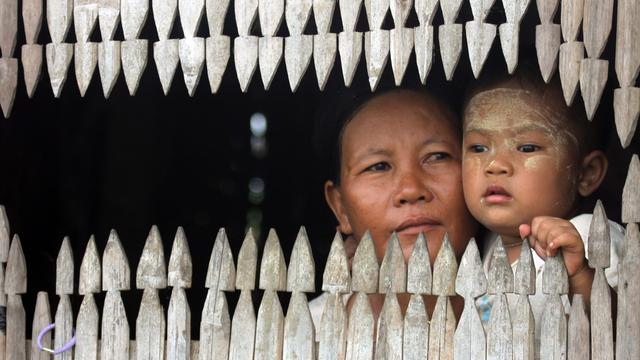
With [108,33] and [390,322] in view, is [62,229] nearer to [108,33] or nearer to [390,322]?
[108,33]

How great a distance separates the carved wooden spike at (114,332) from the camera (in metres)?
2.81

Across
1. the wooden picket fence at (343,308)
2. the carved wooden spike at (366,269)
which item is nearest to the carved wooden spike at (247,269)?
the wooden picket fence at (343,308)

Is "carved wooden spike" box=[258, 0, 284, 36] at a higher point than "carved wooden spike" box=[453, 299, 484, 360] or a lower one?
higher

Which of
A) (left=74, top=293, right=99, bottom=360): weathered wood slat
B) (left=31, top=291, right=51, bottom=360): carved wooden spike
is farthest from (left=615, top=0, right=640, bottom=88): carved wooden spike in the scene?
(left=31, top=291, right=51, bottom=360): carved wooden spike

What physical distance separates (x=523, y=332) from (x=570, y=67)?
61 cm

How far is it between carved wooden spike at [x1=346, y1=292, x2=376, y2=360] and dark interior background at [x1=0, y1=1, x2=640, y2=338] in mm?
1126

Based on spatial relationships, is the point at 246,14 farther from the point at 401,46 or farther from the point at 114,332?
the point at 114,332

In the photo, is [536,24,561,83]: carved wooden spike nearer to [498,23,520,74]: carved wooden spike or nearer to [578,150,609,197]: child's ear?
[498,23,520,74]: carved wooden spike

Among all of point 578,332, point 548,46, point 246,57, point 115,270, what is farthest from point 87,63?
point 578,332

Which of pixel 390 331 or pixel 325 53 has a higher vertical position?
pixel 325 53

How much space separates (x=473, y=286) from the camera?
8.50 feet

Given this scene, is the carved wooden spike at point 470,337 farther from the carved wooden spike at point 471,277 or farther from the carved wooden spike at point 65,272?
the carved wooden spike at point 65,272

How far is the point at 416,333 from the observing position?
263 cm

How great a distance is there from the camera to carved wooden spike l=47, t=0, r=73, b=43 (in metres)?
2.87
